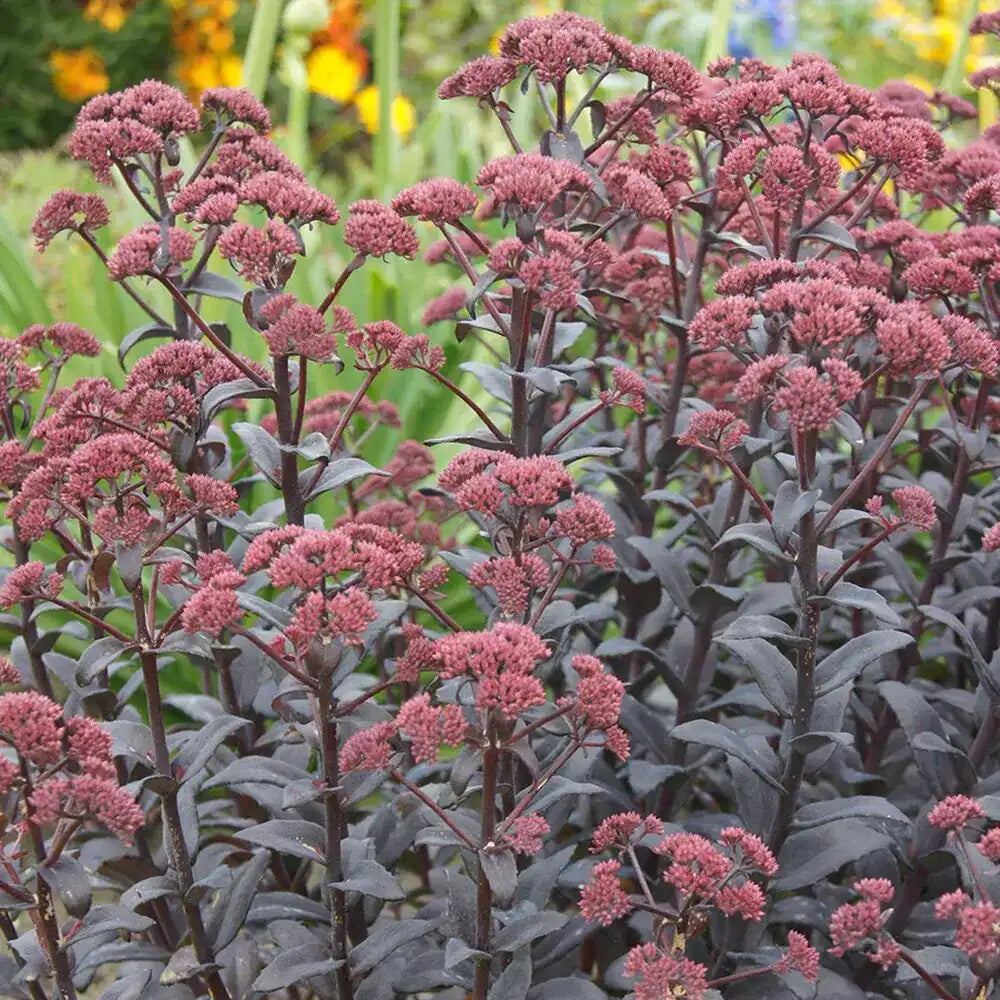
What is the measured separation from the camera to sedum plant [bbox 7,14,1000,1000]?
1.42 metres

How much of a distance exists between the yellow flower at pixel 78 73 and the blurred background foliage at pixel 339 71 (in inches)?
0.5

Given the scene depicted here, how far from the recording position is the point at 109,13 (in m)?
8.50

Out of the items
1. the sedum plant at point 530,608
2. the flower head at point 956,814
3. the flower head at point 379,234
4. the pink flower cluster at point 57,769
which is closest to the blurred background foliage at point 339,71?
the sedum plant at point 530,608

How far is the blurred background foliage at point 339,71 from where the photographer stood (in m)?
3.88

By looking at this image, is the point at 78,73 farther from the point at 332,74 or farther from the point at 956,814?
the point at 956,814

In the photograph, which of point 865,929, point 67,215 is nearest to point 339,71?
point 67,215

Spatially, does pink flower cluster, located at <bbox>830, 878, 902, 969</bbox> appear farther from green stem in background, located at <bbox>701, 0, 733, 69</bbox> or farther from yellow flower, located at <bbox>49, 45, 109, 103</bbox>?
yellow flower, located at <bbox>49, 45, 109, 103</bbox>

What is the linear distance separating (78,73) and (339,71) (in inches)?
90.6

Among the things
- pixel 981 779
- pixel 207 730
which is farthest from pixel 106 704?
pixel 981 779

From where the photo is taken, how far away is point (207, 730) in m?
1.69

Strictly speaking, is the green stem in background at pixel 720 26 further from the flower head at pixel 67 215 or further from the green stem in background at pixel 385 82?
the flower head at pixel 67 215

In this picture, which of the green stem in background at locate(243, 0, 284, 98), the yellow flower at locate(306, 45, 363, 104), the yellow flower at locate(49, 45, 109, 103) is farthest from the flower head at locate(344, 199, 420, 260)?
the yellow flower at locate(49, 45, 109, 103)

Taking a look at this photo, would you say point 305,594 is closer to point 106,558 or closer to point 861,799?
point 106,558

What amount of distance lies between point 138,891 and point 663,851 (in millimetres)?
751
